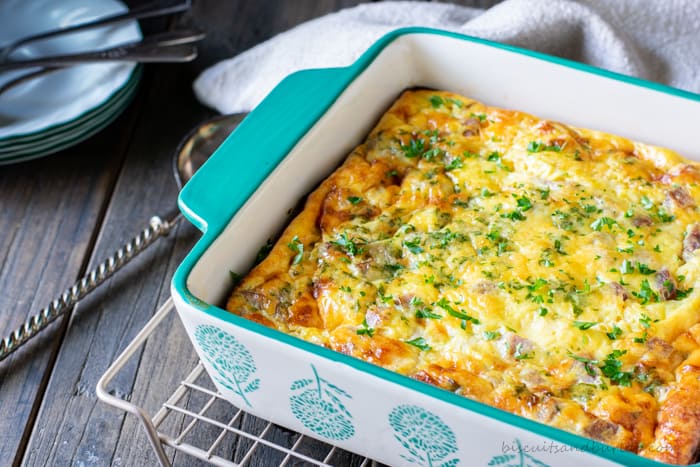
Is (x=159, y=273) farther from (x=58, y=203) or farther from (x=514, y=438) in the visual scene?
(x=514, y=438)

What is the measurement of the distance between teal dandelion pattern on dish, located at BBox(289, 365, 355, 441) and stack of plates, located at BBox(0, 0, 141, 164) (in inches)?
58.6

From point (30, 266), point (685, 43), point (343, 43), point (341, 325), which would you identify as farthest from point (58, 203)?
point (685, 43)

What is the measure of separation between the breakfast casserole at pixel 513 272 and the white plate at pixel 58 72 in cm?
113

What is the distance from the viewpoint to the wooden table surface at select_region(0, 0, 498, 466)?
237 cm

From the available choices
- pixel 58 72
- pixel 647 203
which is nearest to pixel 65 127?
pixel 58 72

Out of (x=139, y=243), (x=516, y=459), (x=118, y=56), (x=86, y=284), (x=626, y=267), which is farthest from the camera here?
(x=118, y=56)

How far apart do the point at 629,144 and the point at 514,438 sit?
3.67 feet

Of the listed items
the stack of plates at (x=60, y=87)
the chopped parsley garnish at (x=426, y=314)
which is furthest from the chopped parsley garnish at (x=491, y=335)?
the stack of plates at (x=60, y=87)

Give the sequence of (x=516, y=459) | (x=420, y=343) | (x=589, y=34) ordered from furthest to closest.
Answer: (x=589, y=34) → (x=420, y=343) → (x=516, y=459)

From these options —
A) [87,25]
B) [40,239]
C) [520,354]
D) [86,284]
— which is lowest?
[40,239]

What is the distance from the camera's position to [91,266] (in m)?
2.82

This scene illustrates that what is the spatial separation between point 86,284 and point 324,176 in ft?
2.53

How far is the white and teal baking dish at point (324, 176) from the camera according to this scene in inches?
66.1

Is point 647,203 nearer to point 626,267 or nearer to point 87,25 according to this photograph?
point 626,267
